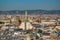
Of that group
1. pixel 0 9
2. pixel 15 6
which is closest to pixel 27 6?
pixel 15 6

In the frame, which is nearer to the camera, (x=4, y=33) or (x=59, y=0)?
(x=4, y=33)

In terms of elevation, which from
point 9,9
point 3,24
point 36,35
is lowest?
point 36,35

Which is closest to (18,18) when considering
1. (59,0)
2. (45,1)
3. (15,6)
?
(15,6)

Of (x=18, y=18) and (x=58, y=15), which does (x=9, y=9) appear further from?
(x=58, y=15)

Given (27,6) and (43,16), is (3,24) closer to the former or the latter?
(27,6)

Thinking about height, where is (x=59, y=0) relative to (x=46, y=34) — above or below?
above

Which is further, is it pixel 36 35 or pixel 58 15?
pixel 58 15
